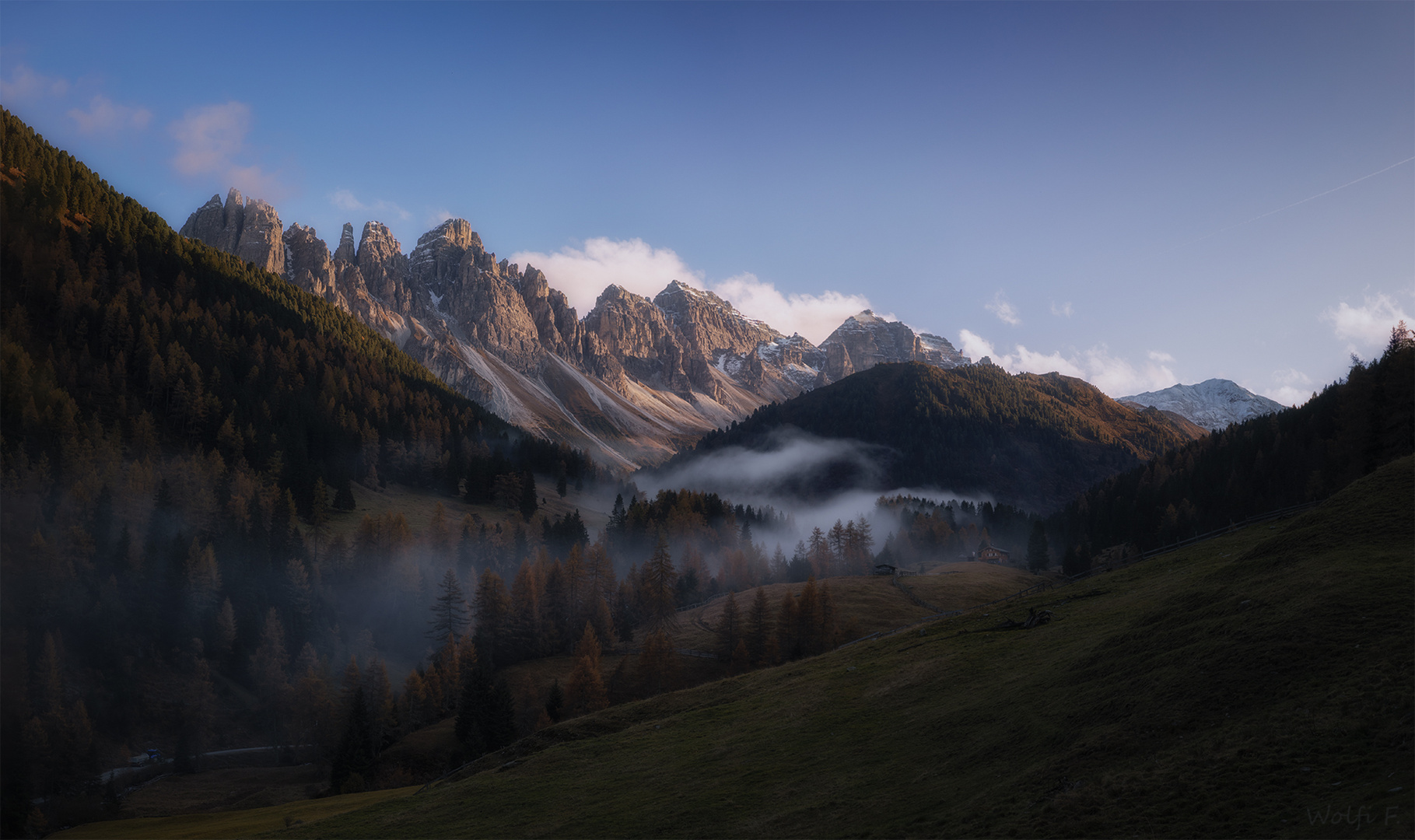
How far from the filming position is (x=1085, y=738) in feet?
82.9

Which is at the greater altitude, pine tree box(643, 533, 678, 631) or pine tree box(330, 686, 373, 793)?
pine tree box(643, 533, 678, 631)

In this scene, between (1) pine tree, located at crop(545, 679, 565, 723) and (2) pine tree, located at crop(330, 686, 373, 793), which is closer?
(2) pine tree, located at crop(330, 686, 373, 793)

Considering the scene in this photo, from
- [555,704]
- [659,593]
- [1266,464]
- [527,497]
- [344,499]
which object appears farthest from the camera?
[527,497]

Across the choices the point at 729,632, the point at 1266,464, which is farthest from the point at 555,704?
the point at 1266,464

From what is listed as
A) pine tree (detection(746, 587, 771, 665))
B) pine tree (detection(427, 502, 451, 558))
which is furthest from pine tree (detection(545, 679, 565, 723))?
Result: pine tree (detection(427, 502, 451, 558))

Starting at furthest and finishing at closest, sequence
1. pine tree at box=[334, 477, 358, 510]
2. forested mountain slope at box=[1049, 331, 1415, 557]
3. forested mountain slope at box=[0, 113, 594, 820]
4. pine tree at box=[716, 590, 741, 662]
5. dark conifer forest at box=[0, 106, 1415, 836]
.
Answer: pine tree at box=[334, 477, 358, 510], pine tree at box=[716, 590, 741, 662], forested mountain slope at box=[0, 113, 594, 820], dark conifer forest at box=[0, 106, 1415, 836], forested mountain slope at box=[1049, 331, 1415, 557]

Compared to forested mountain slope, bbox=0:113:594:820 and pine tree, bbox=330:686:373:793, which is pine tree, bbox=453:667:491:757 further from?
forested mountain slope, bbox=0:113:594:820

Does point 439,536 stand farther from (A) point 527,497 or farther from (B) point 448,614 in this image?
(A) point 527,497

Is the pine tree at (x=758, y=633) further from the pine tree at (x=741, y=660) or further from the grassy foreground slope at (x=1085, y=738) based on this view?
the grassy foreground slope at (x=1085, y=738)

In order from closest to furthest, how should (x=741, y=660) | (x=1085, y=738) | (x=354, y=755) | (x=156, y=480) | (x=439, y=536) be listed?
(x=1085, y=738), (x=354, y=755), (x=741, y=660), (x=156, y=480), (x=439, y=536)

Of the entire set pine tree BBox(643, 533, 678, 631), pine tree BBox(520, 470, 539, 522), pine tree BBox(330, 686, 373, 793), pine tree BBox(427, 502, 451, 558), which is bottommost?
pine tree BBox(330, 686, 373, 793)

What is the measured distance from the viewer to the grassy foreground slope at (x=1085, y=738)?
19594 mm

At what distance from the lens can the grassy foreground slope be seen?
1959 centimetres

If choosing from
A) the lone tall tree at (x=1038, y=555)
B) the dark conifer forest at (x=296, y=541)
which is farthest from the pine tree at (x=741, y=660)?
the lone tall tree at (x=1038, y=555)
